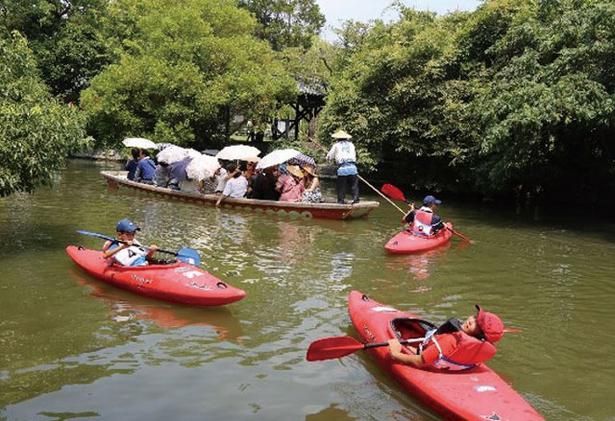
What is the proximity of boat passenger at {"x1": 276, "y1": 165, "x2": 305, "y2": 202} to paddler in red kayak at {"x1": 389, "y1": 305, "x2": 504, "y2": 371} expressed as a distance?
1043 cm

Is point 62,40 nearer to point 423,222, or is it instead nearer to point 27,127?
point 27,127

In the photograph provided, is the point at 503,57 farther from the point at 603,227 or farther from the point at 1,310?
the point at 1,310

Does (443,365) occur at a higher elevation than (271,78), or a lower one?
lower

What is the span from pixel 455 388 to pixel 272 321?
290 cm

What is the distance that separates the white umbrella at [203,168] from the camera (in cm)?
1792

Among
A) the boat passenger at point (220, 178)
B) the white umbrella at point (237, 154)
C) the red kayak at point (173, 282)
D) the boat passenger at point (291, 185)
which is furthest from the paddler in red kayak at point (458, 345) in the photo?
the boat passenger at point (220, 178)

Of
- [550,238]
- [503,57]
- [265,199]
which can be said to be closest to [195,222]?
[265,199]

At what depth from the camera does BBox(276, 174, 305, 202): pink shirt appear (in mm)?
16453

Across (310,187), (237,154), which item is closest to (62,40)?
(237,154)

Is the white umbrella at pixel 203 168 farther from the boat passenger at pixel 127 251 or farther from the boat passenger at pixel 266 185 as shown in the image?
the boat passenger at pixel 127 251

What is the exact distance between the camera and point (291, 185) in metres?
16.7

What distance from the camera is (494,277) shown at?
1061 cm

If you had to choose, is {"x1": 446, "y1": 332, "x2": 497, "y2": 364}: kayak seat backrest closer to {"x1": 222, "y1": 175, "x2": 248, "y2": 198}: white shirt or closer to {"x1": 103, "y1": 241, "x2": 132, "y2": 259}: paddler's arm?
{"x1": 103, "y1": 241, "x2": 132, "y2": 259}: paddler's arm

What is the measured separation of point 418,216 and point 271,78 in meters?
18.0
